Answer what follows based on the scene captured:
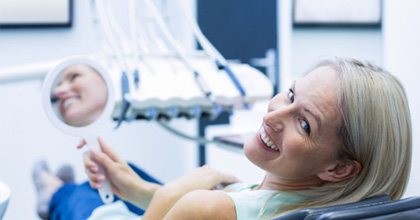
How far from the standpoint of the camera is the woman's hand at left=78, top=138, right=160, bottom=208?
1287mm

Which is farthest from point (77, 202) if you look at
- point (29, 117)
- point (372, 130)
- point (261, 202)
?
point (29, 117)

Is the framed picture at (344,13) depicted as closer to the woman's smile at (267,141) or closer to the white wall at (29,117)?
the white wall at (29,117)

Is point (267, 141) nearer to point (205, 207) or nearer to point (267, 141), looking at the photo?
point (267, 141)

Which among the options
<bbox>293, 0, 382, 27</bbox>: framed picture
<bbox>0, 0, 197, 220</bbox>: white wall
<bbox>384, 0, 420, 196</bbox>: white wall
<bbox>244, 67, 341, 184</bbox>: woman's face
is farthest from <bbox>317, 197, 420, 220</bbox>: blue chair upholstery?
<bbox>0, 0, 197, 220</bbox>: white wall

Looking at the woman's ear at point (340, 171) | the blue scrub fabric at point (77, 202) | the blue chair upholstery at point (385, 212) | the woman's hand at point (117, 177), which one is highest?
the woman's ear at point (340, 171)

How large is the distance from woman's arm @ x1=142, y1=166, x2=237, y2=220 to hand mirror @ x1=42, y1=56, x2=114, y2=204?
21cm

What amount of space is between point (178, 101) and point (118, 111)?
14 centimetres

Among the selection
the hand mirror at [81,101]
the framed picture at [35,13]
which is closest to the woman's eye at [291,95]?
the hand mirror at [81,101]

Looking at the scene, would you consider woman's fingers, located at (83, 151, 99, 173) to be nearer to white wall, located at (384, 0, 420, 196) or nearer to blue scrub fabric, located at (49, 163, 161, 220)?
blue scrub fabric, located at (49, 163, 161, 220)

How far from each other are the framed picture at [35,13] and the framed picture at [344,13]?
1147 millimetres

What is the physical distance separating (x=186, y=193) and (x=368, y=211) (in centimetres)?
40

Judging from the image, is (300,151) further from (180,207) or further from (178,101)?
(178,101)

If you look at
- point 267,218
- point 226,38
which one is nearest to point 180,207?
point 267,218

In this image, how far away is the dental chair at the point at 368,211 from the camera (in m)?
0.83
